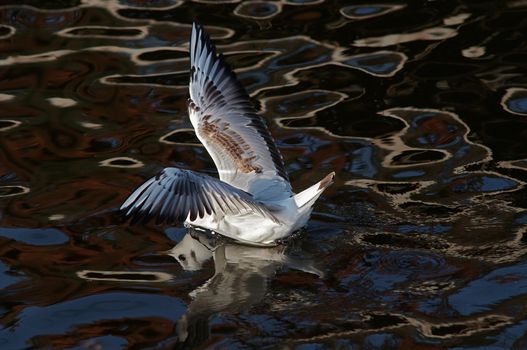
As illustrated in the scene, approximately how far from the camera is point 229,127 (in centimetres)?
797

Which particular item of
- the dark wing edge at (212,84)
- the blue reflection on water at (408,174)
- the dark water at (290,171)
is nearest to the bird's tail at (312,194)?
the dark water at (290,171)

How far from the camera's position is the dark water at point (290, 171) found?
20.2 feet

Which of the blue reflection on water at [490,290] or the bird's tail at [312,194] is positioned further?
the bird's tail at [312,194]

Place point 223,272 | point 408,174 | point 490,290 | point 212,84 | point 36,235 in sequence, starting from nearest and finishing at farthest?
1. point 490,290
2. point 223,272
3. point 36,235
4. point 408,174
5. point 212,84

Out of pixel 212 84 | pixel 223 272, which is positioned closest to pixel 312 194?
pixel 223 272

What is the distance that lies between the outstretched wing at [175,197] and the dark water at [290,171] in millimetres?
468

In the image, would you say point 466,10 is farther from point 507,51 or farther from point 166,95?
point 166,95

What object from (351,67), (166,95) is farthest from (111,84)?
(351,67)

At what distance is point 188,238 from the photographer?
24.5 feet

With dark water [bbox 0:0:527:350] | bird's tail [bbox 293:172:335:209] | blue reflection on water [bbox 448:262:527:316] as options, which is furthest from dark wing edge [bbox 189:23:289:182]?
blue reflection on water [bbox 448:262:527:316]

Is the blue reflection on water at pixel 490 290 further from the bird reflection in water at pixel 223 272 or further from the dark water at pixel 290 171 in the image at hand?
the bird reflection in water at pixel 223 272

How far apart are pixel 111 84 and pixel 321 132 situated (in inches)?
84.6

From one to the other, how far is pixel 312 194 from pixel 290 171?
1368mm

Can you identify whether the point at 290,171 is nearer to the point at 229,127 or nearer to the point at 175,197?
the point at 229,127
